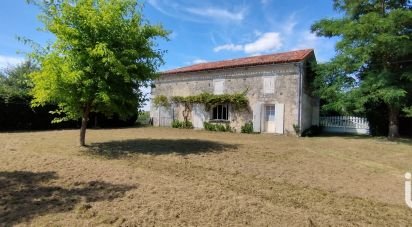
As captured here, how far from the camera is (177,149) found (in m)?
11.1

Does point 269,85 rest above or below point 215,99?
above

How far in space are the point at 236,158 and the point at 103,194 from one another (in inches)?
183

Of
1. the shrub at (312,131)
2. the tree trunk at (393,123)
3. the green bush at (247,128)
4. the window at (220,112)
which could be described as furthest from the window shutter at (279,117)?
the tree trunk at (393,123)

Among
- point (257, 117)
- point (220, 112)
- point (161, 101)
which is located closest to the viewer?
point (257, 117)

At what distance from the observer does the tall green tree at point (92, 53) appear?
32.3ft

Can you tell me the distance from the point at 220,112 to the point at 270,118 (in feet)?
12.2

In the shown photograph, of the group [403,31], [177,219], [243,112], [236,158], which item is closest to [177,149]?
[236,158]

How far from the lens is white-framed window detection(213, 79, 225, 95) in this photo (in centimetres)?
2134

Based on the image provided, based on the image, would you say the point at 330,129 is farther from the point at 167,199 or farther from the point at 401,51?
the point at 167,199

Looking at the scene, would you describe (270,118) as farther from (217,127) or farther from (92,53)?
(92,53)

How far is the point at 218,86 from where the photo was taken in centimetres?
2153

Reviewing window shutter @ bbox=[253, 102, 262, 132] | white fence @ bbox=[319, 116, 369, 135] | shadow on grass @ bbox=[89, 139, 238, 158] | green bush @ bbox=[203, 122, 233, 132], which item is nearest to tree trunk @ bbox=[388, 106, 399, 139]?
white fence @ bbox=[319, 116, 369, 135]

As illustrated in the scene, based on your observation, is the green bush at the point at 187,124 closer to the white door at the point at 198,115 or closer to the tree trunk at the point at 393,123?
the white door at the point at 198,115

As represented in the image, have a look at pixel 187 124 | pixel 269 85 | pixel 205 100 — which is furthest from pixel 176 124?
pixel 269 85
